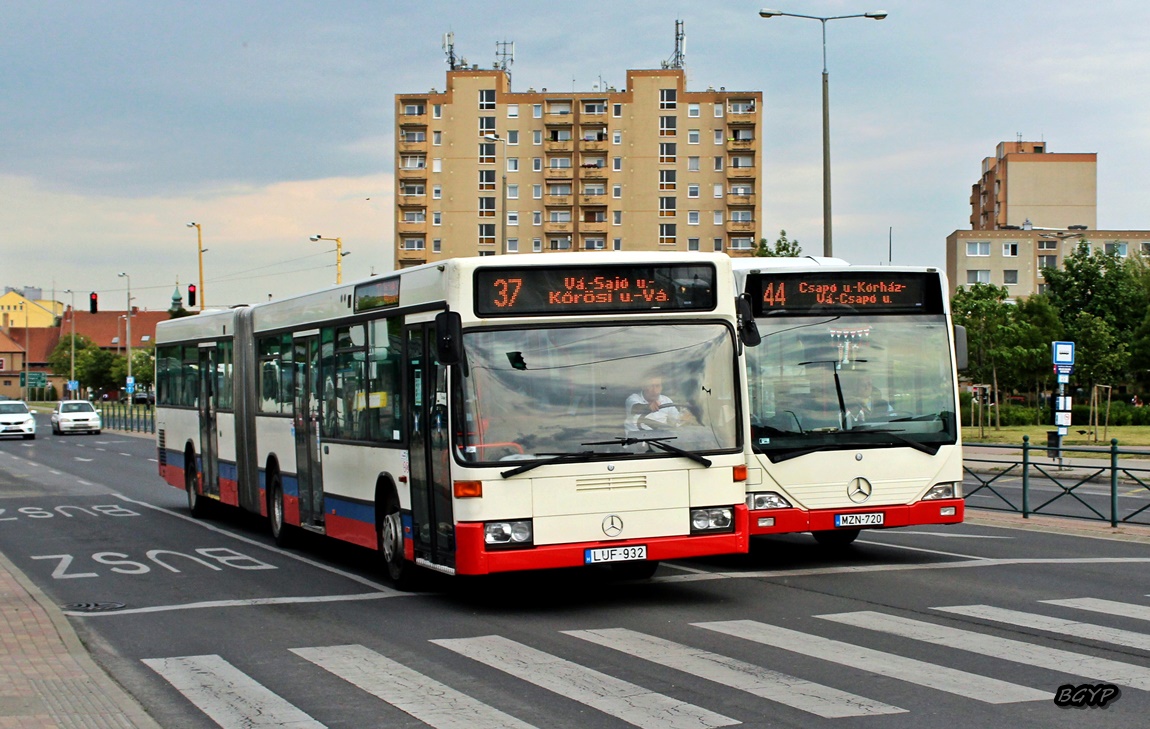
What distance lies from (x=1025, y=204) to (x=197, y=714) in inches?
5067

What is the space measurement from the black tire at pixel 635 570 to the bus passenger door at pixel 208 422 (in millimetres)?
8543

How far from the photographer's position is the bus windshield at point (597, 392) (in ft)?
35.7

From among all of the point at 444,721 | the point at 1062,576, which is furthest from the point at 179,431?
the point at 444,721

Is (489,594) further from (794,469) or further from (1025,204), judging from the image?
(1025,204)

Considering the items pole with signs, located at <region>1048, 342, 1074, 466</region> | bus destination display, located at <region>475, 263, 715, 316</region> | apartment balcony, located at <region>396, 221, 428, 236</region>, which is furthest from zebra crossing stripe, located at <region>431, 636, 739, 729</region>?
apartment balcony, located at <region>396, 221, 428, 236</region>

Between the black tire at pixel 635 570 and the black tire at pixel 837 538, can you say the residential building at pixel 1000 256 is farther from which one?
the black tire at pixel 635 570

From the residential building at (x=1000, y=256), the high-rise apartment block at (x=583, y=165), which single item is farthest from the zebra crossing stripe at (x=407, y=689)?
the residential building at (x=1000, y=256)

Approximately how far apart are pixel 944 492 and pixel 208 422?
11.0 meters

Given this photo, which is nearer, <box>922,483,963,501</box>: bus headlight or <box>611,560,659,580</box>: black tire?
<box>611,560,659,580</box>: black tire

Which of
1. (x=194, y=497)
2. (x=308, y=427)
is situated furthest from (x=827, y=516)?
(x=194, y=497)

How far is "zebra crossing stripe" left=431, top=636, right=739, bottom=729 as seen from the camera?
727cm

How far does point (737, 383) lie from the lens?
1148cm

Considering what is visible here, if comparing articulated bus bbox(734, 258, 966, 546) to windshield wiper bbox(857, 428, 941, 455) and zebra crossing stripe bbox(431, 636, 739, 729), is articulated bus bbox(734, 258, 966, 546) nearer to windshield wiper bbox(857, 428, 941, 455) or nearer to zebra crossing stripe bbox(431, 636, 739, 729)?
windshield wiper bbox(857, 428, 941, 455)

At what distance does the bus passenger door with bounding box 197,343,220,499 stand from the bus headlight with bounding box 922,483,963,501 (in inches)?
409
